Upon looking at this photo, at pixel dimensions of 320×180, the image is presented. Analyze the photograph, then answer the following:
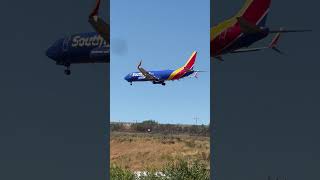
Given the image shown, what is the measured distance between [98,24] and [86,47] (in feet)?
3.16

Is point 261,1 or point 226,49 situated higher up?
point 261,1

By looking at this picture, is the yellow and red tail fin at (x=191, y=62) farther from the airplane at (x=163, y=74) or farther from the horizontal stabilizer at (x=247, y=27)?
the horizontal stabilizer at (x=247, y=27)

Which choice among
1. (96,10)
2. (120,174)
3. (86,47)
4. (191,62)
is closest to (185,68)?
(191,62)

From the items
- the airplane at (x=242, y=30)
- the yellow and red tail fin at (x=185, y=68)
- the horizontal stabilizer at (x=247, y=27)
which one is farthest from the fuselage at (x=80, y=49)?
the horizontal stabilizer at (x=247, y=27)

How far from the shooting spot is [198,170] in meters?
11.9

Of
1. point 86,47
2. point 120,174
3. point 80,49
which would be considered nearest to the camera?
point 86,47

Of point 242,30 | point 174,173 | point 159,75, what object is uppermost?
point 242,30

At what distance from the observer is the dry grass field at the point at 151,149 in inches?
402

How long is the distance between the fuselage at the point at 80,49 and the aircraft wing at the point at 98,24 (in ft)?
0.70

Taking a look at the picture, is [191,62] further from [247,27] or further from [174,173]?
[174,173]

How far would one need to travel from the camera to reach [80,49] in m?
11.5

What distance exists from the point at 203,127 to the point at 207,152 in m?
0.51

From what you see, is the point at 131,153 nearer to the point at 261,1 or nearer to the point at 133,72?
the point at 133,72

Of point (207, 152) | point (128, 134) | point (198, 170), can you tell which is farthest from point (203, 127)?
point (198, 170)
